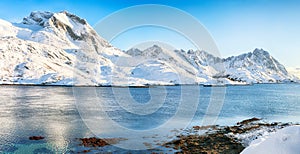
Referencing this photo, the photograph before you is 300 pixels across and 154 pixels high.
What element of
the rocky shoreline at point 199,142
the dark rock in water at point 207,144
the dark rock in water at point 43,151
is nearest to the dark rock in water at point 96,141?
the rocky shoreline at point 199,142

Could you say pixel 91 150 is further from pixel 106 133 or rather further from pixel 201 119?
pixel 201 119

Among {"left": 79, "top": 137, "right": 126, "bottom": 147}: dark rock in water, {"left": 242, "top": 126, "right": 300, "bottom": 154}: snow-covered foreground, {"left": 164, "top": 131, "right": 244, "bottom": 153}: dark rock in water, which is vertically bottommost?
{"left": 164, "top": 131, "right": 244, "bottom": 153}: dark rock in water

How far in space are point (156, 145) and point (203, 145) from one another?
625cm

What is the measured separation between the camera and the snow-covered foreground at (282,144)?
1063 cm

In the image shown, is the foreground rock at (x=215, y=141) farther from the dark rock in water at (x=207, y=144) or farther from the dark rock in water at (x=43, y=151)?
the dark rock in water at (x=43, y=151)

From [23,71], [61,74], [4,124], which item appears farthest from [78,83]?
[4,124]

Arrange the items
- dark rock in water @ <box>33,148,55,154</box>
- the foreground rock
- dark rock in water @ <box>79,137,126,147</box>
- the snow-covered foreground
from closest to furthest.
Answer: the snow-covered foreground < dark rock in water @ <box>33,148,55,154</box> < the foreground rock < dark rock in water @ <box>79,137,126,147</box>

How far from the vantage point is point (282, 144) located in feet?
36.2

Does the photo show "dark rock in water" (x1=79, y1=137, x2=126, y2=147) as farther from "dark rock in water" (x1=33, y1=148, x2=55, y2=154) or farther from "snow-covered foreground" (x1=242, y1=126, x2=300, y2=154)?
"snow-covered foreground" (x1=242, y1=126, x2=300, y2=154)

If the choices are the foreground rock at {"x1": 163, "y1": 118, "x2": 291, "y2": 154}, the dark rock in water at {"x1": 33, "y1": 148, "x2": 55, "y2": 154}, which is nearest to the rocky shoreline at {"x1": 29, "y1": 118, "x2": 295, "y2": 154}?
the foreground rock at {"x1": 163, "y1": 118, "x2": 291, "y2": 154}

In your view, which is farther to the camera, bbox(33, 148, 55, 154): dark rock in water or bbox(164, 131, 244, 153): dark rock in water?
bbox(164, 131, 244, 153): dark rock in water

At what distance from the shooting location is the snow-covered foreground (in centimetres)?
1063

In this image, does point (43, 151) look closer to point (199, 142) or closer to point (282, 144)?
point (199, 142)

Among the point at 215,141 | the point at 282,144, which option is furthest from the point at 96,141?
the point at 282,144
